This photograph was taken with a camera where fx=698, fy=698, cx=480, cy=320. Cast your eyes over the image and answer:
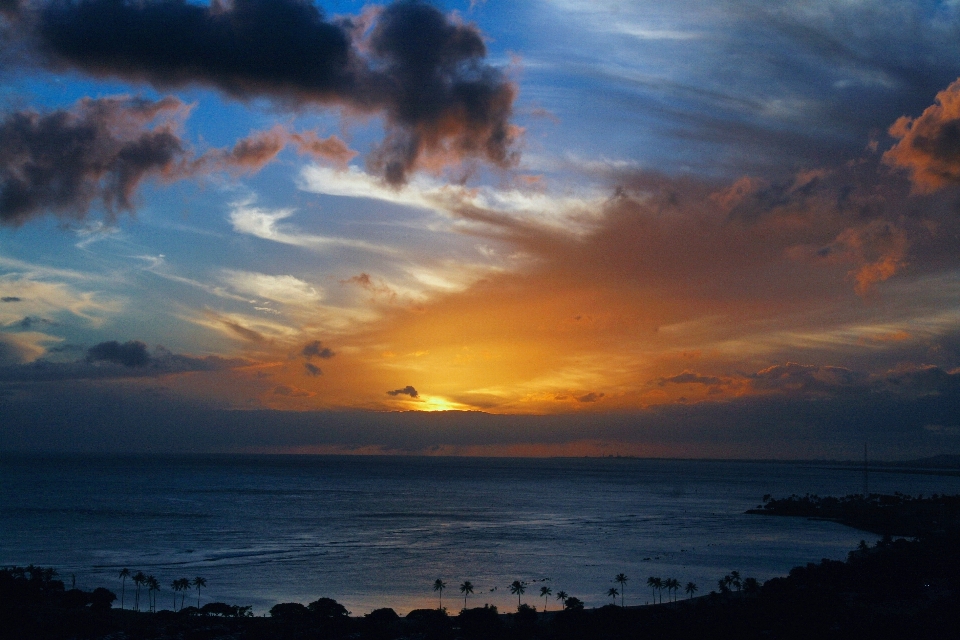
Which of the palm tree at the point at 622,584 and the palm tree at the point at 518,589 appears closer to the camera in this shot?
the palm tree at the point at 518,589

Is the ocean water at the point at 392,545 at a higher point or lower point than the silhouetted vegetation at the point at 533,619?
lower

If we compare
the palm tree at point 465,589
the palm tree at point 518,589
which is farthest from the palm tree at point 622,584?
the palm tree at point 465,589

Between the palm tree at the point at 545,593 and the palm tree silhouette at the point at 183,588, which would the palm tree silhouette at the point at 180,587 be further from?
the palm tree at the point at 545,593

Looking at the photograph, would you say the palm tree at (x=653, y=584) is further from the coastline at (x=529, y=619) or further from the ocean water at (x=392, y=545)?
the coastline at (x=529, y=619)

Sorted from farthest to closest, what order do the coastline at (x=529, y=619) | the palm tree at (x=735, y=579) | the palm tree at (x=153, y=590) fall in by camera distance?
the palm tree at (x=735, y=579), the palm tree at (x=153, y=590), the coastline at (x=529, y=619)

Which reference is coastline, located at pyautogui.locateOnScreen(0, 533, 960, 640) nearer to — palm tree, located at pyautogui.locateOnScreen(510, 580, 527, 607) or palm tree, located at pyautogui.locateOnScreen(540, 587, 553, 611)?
palm tree, located at pyautogui.locateOnScreen(510, 580, 527, 607)

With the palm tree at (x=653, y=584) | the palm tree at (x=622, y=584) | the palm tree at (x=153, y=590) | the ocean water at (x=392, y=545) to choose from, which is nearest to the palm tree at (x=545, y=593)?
the ocean water at (x=392, y=545)

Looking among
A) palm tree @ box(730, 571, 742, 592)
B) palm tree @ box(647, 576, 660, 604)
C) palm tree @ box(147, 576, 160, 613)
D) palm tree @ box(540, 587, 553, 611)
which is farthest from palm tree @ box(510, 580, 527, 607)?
palm tree @ box(147, 576, 160, 613)

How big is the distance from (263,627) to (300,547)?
48.4 metres

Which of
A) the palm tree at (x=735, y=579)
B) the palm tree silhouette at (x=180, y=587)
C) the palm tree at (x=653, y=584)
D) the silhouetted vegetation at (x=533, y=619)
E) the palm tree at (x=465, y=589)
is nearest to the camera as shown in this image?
the silhouetted vegetation at (x=533, y=619)

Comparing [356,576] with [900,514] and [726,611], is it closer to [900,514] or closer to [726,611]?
[726,611]

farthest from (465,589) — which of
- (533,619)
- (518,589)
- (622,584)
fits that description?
(622,584)

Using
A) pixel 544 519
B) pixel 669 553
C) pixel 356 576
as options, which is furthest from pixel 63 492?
pixel 669 553

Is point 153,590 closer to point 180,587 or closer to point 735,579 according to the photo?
point 180,587
